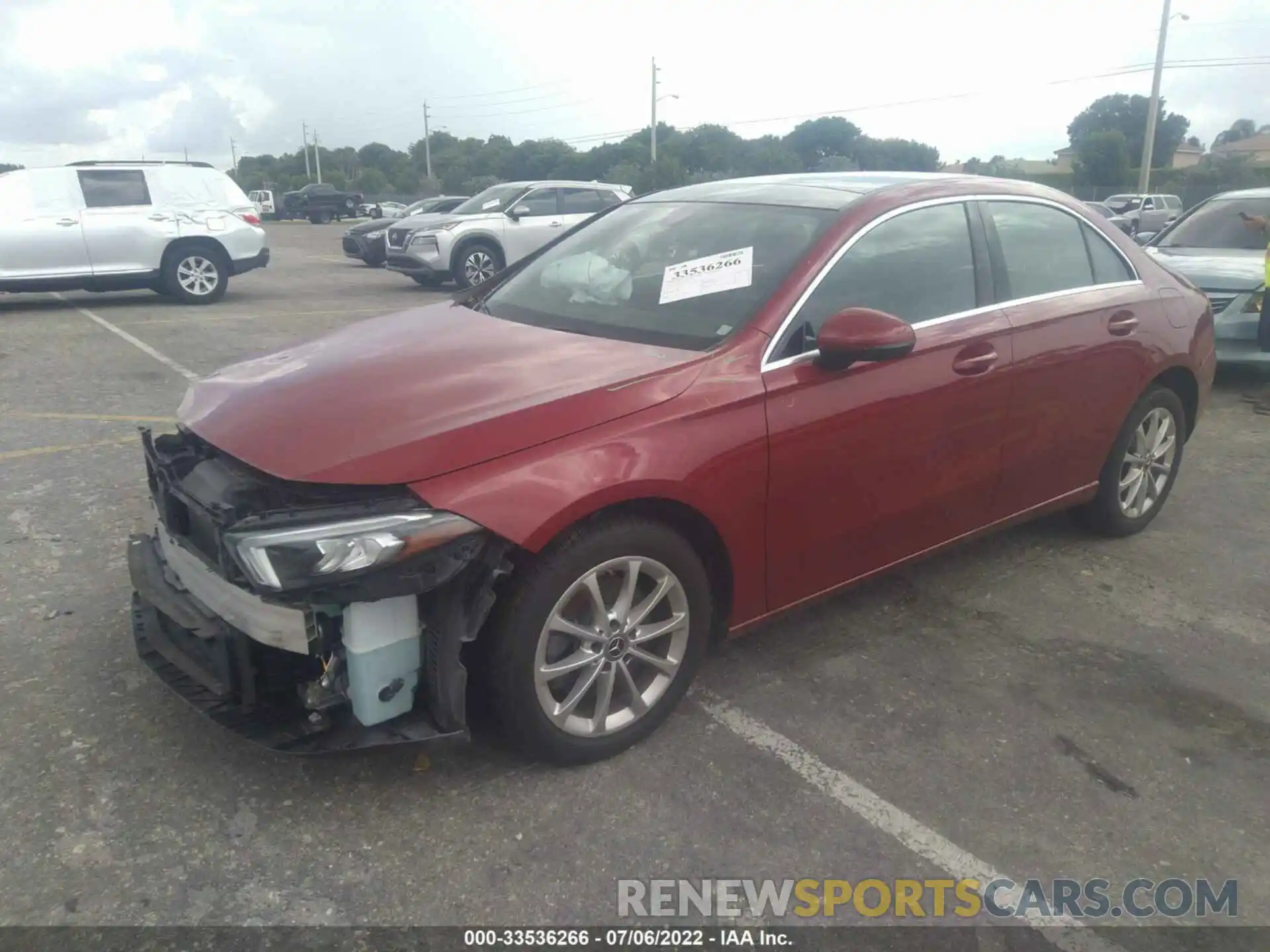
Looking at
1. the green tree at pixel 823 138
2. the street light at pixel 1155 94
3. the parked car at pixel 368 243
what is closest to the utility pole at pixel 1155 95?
the street light at pixel 1155 94

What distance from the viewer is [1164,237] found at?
910cm

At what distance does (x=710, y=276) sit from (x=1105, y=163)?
187ft

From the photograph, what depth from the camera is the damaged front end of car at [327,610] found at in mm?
2387

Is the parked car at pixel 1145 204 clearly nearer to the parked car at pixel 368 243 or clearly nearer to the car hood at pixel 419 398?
the parked car at pixel 368 243

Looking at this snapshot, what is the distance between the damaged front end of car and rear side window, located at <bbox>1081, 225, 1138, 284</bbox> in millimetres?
3138

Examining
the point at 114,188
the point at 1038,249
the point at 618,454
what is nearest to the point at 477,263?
the point at 114,188

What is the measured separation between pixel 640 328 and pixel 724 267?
38cm

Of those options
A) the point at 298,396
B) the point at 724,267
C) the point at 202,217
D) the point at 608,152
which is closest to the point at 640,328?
the point at 724,267

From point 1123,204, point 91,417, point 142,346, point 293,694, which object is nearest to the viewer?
point 293,694

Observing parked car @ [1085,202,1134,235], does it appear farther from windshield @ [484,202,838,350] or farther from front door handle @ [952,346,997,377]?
windshield @ [484,202,838,350]

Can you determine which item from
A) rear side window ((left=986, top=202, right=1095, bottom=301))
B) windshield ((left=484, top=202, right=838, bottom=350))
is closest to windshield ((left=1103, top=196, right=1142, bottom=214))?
rear side window ((left=986, top=202, right=1095, bottom=301))

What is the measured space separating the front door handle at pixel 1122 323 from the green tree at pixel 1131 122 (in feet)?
245

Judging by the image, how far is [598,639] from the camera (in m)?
2.78

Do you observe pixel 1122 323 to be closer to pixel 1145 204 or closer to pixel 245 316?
pixel 245 316
